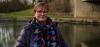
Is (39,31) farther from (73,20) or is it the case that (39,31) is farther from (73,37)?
(73,20)

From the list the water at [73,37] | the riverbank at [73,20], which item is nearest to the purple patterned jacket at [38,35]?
the water at [73,37]

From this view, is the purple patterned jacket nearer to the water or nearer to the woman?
the woman

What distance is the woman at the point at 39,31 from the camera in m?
4.80

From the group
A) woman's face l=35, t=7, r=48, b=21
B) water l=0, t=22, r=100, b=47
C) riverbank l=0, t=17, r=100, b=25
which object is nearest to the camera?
woman's face l=35, t=7, r=48, b=21

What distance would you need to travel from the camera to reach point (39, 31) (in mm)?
4809

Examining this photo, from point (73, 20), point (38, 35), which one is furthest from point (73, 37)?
point (38, 35)

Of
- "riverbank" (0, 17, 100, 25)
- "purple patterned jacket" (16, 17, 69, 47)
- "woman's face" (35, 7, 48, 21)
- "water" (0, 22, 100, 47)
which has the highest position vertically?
"woman's face" (35, 7, 48, 21)

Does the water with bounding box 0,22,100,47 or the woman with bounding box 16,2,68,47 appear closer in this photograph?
the woman with bounding box 16,2,68,47

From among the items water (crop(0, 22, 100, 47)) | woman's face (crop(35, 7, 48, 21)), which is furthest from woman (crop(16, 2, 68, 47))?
water (crop(0, 22, 100, 47))

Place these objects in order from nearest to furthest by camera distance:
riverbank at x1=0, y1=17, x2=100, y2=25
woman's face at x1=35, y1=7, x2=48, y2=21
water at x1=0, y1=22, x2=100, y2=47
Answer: woman's face at x1=35, y1=7, x2=48, y2=21 → water at x1=0, y1=22, x2=100, y2=47 → riverbank at x1=0, y1=17, x2=100, y2=25

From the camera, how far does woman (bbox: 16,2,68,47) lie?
4797mm

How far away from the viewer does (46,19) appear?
15.9 ft

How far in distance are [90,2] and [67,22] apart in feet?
15.7

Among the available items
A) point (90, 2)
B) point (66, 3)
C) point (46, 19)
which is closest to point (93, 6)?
point (90, 2)
